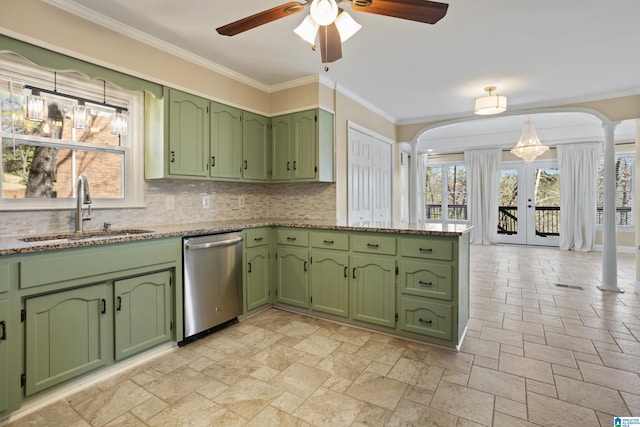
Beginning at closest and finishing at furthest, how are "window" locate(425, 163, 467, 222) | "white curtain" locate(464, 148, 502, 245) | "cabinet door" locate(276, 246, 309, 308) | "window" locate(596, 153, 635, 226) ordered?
"cabinet door" locate(276, 246, 309, 308), "window" locate(596, 153, 635, 226), "white curtain" locate(464, 148, 502, 245), "window" locate(425, 163, 467, 222)

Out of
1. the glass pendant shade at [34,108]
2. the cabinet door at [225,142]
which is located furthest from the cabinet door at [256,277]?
the glass pendant shade at [34,108]

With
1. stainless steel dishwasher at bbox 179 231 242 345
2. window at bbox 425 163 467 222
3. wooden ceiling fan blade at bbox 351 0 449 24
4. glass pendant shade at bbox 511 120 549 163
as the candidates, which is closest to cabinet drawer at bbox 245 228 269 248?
stainless steel dishwasher at bbox 179 231 242 345

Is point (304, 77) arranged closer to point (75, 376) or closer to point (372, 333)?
point (372, 333)

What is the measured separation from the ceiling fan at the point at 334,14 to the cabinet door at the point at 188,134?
1.14m

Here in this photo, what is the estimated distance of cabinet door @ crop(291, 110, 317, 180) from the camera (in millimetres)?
3637

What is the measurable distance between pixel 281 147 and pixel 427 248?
211cm

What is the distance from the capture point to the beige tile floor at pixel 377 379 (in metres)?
1.75

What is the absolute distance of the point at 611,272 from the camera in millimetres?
4164

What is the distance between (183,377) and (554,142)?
831cm

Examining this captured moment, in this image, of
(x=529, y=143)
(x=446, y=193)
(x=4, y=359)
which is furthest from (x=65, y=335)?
(x=446, y=193)

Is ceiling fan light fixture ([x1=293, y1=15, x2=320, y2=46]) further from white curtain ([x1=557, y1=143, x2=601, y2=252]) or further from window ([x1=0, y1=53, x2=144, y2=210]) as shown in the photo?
white curtain ([x1=557, y1=143, x2=601, y2=252])

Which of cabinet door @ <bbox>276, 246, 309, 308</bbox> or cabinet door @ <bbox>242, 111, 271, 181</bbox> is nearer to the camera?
cabinet door @ <bbox>276, 246, 309, 308</bbox>

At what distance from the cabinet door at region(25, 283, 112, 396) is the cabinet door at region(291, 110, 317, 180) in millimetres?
2205

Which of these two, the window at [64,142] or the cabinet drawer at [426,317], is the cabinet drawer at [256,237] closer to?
the window at [64,142]
